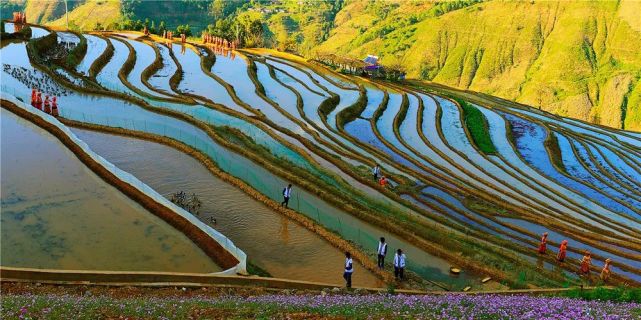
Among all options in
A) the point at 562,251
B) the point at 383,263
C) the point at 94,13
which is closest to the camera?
the point at 383,263

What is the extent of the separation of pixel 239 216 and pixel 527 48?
178 m

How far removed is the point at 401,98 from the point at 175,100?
27.7m

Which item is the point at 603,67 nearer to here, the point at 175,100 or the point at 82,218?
the point at 175,100

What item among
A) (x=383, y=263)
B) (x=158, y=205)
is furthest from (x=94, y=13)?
(x=383, y=263)

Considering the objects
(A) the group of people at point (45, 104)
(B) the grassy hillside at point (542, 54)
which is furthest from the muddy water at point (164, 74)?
(B) the grassy hillside at point (542, 54)

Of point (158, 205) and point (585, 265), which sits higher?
point (158, 205)

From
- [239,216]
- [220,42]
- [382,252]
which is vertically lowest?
[239,216]

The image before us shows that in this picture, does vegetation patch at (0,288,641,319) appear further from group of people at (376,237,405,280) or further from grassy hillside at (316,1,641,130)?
grassy hillside at (316,1,641,130)

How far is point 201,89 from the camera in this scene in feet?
162

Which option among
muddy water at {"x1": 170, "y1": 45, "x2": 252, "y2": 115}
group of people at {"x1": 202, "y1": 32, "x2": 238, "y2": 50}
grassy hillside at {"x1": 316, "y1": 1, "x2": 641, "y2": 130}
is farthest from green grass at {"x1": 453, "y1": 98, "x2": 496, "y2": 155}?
grassy hillside at {"x1": 316, "y1": 1, "x2": 641, "y2": 130}

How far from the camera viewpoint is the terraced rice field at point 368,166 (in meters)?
21.9

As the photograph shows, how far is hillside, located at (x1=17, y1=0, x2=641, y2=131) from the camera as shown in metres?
150

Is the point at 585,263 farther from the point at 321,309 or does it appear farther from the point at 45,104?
the point at 45,104

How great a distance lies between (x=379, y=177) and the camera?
30.8 m
